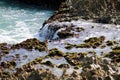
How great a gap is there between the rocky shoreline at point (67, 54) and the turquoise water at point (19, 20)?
3535 millimetres

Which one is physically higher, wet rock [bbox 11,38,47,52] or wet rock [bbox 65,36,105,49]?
wet rock [bbox 11,38,47,52]

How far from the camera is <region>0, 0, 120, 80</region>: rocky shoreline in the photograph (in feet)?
68.5

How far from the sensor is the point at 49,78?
20.4 m

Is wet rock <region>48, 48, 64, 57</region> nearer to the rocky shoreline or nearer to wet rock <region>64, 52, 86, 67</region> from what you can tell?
the rocky shoreline

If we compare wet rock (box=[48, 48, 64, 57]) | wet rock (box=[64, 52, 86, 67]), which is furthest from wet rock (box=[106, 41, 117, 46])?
wet rock (box=[48, 48, 64, 57])

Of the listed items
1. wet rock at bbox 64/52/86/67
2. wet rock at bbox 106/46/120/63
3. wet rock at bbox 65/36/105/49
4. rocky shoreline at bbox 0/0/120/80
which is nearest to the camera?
rocky shoreline at bbox 0/0/120/80

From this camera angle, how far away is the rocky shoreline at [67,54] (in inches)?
822

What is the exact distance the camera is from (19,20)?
153 feet

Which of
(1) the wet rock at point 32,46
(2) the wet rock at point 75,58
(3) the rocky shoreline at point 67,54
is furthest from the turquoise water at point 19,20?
(2) the wet rock at point 75,58

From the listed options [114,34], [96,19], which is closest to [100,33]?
[114,34]

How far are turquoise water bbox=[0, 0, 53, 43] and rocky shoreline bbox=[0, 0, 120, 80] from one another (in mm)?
3535

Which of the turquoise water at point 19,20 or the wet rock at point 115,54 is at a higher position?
the wet rock at point 115,54

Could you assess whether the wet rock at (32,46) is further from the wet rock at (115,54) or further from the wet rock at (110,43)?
the wet rock at (115,54)

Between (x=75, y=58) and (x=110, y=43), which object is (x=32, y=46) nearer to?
(x=75, y=58)
